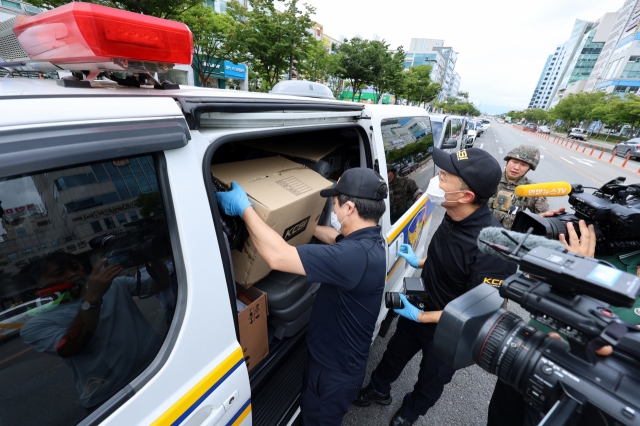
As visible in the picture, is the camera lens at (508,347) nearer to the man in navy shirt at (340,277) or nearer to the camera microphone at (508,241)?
the camera microphone at (508,241)

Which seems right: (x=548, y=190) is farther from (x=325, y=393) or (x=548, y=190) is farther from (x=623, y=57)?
(x=623, y=57)

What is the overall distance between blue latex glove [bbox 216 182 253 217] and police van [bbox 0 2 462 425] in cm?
28

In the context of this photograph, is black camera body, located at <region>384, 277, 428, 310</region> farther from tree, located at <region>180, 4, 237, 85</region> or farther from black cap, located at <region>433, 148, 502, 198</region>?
tree, located at <region>180, 4, 237, 85</region>

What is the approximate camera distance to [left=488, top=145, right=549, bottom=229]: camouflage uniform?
3.19 m

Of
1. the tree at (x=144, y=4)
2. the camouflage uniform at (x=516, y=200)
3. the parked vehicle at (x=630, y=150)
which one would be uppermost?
the tree at (x=144, y=4)

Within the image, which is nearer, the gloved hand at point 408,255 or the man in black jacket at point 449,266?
the man in black jacket at point 449,266

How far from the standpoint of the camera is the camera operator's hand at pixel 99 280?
2.50 feet

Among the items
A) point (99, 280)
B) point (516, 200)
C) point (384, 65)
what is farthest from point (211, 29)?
point (99, 280)

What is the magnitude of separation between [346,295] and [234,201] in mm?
723

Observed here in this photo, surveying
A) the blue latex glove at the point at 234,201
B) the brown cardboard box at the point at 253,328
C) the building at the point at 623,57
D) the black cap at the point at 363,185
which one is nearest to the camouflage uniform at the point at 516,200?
the black cap at the point at 363,185

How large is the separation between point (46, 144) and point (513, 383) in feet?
4.72

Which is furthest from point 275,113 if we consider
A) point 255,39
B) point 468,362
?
point 255,39

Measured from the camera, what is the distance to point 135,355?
85cm

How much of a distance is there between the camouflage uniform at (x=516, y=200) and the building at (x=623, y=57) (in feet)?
223
